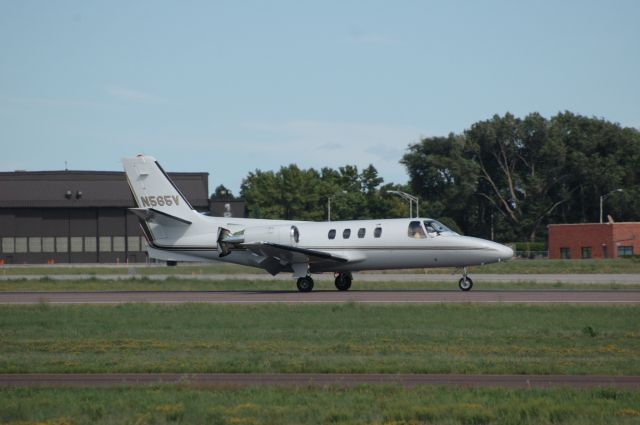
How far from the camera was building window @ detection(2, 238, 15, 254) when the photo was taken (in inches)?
3521

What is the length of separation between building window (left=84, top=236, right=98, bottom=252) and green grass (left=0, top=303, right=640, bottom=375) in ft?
203

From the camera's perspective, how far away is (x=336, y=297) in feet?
111

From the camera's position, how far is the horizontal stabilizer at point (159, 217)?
3875 centimetres

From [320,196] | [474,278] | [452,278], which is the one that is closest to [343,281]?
[452,278]

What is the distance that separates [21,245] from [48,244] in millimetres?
2478

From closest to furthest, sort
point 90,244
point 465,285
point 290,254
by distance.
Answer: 1. point 465,285
2. point 290,254
3. point 90,244

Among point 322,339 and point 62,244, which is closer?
point 322,339

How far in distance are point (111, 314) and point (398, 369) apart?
13.4 metres

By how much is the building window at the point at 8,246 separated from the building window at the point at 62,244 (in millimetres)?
4126

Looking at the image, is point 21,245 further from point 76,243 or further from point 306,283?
point 306,283

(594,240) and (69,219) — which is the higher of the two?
(69,219)

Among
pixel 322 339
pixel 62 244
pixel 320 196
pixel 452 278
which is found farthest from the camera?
pixel 320 196

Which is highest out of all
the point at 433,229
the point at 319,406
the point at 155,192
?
the point at 155,192

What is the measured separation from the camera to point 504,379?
51.8 feet
